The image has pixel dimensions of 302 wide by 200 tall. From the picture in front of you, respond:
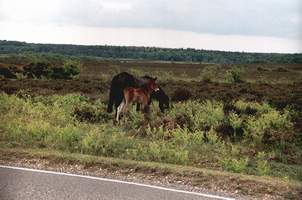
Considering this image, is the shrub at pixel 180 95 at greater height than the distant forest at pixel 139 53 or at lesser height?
lesser

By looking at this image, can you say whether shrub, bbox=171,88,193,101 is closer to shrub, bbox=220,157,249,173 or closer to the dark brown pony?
the dark brown pony

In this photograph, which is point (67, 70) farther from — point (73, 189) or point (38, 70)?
point (73, 189)

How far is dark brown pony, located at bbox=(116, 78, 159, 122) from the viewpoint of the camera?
17.3 meters

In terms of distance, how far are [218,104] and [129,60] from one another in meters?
8.06

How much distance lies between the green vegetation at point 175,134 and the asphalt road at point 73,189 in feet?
8.43

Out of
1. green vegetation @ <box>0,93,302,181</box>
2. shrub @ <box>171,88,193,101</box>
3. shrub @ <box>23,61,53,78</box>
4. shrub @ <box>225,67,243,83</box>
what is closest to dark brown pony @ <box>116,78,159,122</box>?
green vegetation @ <box>0,93,302,181</box>

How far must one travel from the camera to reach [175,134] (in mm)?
13914

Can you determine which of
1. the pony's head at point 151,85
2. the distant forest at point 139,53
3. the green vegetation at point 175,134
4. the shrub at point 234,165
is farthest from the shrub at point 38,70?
the shrub at point 234,165

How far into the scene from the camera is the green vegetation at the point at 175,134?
11148 mm

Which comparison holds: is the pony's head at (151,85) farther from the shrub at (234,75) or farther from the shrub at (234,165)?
the shrub at (234,75)

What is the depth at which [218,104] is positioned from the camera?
20.1m

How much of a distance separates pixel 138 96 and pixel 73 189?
9.79 metres

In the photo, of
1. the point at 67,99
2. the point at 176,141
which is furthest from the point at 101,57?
the point at 176,141

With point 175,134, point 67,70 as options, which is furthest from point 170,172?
point 67,70
